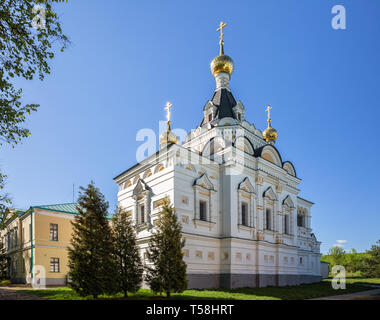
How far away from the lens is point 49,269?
76.1ft

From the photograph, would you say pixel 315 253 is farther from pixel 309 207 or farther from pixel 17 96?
pixel 17 96

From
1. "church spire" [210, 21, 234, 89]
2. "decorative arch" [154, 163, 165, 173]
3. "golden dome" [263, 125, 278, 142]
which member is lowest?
"decorative arch" [154, 163, 165, 173]

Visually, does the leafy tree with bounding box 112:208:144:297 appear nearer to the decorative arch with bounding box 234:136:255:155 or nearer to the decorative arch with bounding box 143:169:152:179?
the decorative arch with bounding box 143:169:152:179

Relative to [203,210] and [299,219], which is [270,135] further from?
[203,210]

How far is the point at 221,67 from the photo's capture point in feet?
86.2

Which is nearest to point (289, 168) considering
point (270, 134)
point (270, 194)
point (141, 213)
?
point (270, 134)

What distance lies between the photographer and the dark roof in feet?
82.0

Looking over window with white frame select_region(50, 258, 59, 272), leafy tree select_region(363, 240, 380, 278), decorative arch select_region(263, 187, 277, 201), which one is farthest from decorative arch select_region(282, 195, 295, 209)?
leafy tree select_region(363, 240, 380, 278)

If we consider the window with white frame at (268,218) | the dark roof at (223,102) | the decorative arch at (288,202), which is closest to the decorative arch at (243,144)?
the dark roof at (223,102)

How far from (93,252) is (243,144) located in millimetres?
11901

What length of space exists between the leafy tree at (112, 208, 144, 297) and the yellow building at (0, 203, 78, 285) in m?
9.03

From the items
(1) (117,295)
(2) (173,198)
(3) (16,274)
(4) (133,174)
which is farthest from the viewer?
(3) (16,274)
